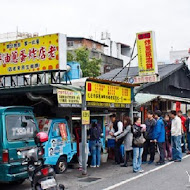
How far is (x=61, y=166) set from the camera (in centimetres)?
1040

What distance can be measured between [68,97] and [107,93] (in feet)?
7.40

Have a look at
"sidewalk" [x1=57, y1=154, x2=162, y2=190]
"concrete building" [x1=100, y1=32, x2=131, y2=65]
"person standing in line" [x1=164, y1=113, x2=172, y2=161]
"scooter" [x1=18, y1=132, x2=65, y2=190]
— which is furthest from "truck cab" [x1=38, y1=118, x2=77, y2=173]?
"concrete building" [x1=100, y1=32, x2=131, y2=65]

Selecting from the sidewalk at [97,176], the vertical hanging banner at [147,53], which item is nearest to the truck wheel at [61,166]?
the sidewalk at [97,176]

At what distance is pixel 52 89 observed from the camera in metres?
9.35

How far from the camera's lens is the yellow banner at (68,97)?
918cm

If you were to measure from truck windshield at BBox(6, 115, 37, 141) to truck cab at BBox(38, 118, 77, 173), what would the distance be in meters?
1.17

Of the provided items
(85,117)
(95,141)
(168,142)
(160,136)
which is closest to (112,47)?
(168,142)

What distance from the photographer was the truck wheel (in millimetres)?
10192

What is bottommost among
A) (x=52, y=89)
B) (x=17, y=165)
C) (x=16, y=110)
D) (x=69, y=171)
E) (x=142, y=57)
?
(x=69, y=171)

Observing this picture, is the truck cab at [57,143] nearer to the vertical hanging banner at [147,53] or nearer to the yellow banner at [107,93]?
the yellow banner at [107,93]

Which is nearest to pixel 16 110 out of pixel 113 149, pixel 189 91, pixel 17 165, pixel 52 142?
pixel 17 165

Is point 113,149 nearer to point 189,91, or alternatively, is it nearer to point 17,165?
point 17,165

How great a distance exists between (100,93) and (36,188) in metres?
5.01

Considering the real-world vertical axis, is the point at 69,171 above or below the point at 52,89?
below
